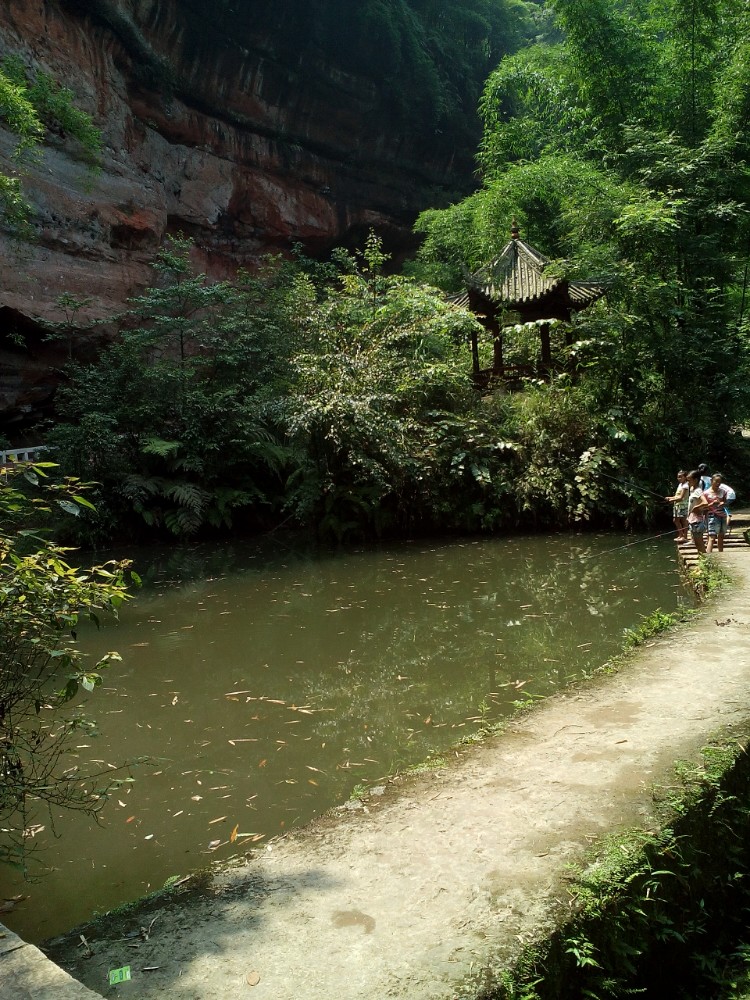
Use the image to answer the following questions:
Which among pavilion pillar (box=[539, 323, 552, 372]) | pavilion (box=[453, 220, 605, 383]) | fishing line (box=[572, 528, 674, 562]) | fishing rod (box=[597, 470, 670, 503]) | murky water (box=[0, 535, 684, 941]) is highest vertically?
pavilion (box=[453, 220, 605, 383])

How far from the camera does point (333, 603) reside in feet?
28.3

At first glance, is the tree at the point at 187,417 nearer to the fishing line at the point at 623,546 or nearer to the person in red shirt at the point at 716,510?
the fishing line at the point at 623,546

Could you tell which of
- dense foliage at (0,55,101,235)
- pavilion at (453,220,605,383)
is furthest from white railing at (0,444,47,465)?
pavilion at (453,220,605,383)

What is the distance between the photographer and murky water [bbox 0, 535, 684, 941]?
12.5ft

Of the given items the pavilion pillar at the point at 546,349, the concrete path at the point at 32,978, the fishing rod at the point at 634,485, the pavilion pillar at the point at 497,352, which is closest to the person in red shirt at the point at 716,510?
the fishing rod at the point at 634,485

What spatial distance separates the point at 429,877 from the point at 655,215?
46.1 ft

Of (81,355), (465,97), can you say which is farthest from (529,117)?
(81,355)

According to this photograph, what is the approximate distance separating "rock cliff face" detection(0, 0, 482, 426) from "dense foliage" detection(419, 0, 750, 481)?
757 centimetres

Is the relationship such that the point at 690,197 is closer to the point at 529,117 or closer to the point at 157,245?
the point at 529,117

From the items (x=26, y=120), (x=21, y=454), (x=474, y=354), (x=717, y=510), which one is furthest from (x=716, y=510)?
(x=21, y=454)

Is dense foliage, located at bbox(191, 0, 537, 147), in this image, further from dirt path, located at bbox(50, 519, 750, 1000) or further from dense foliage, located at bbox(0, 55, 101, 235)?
dirt path, located at bbox(50, 519, 750, 1000)

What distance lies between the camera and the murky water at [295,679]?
381 centimetres

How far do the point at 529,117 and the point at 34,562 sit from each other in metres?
25.2

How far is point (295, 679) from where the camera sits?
6172 millimetres
